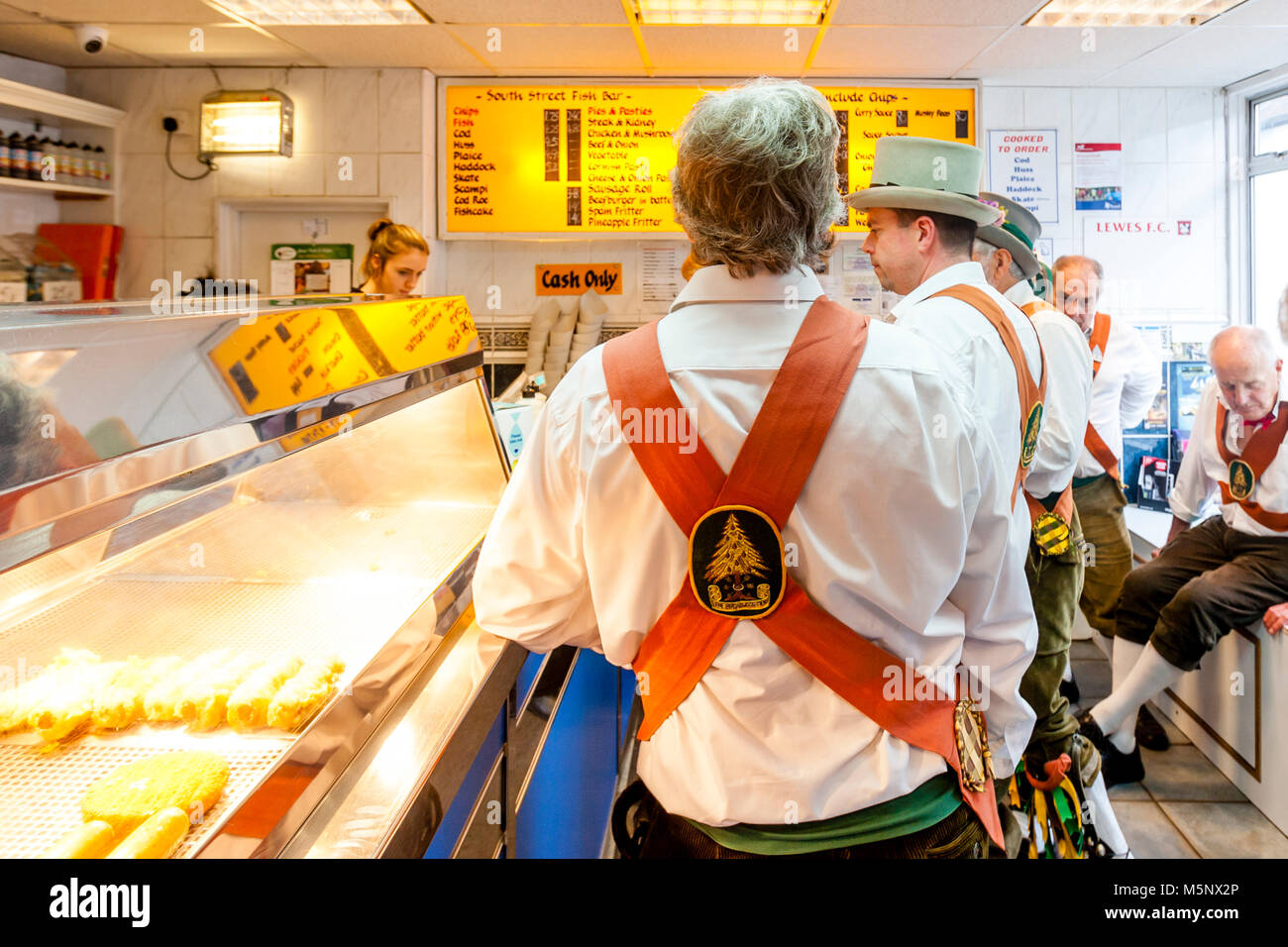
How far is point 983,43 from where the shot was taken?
430 centimetres

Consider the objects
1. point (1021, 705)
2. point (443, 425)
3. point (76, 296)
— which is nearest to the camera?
point (1021, 705)

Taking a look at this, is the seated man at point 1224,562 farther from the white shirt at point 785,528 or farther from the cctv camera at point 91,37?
the cctv camera at point 91,37

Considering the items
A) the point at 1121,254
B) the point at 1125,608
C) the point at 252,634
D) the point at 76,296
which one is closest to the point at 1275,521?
the point at 1125,608

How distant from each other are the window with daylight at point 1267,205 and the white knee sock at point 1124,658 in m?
2.41

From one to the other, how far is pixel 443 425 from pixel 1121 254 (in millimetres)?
4264

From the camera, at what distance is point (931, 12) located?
383 centimetres

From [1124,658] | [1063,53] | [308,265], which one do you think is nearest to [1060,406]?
[1124,658]

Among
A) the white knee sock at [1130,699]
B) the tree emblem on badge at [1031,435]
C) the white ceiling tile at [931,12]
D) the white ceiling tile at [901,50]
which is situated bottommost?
the white knee sock at [1130,699]

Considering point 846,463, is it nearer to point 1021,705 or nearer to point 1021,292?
point 1021,705

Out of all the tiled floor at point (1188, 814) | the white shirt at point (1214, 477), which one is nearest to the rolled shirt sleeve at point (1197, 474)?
the white shirt at point (1214, 477)

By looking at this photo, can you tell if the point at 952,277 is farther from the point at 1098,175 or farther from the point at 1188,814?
the point at 1098,175

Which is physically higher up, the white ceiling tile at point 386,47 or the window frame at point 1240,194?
the white ceiling tile at point 386,47

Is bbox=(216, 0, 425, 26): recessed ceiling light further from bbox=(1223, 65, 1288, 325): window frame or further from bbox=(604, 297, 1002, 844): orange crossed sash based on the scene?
bbox=(1223, 65, 1288, 325): window frame

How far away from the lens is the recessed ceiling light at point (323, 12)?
379 centimetres
